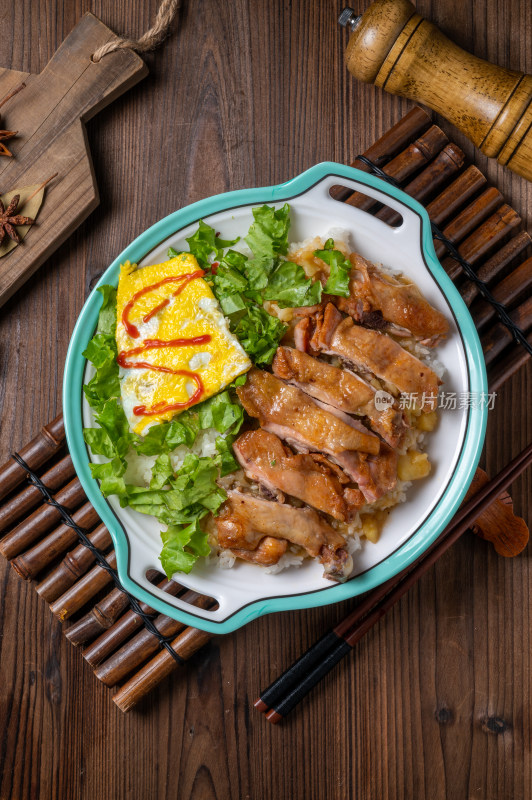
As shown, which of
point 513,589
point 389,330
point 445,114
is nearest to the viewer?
point 389,330

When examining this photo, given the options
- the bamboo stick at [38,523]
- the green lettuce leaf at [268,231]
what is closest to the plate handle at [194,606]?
the bamboo stick at [38,523]

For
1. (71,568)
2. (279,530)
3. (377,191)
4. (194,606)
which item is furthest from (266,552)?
(377,191)

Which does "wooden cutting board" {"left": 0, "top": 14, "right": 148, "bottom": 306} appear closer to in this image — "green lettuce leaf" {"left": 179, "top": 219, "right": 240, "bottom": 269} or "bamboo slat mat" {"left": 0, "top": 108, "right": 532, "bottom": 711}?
"green lettuce leaf" {"left": 179, "top": 219, "right": 240, "bottom": 269}

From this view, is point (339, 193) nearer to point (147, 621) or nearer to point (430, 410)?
point (430, 410)

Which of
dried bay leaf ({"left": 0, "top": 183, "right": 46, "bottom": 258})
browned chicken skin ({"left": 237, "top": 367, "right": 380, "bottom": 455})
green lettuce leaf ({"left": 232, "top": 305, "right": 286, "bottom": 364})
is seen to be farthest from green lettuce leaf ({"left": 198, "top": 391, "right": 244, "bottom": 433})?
dried bay leaf ({"left": 0, "top": 183, "right": 46, "bottom": 258})

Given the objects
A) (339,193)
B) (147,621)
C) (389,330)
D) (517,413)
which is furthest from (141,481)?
(517,413)

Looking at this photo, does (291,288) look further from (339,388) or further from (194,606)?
(194,606)
